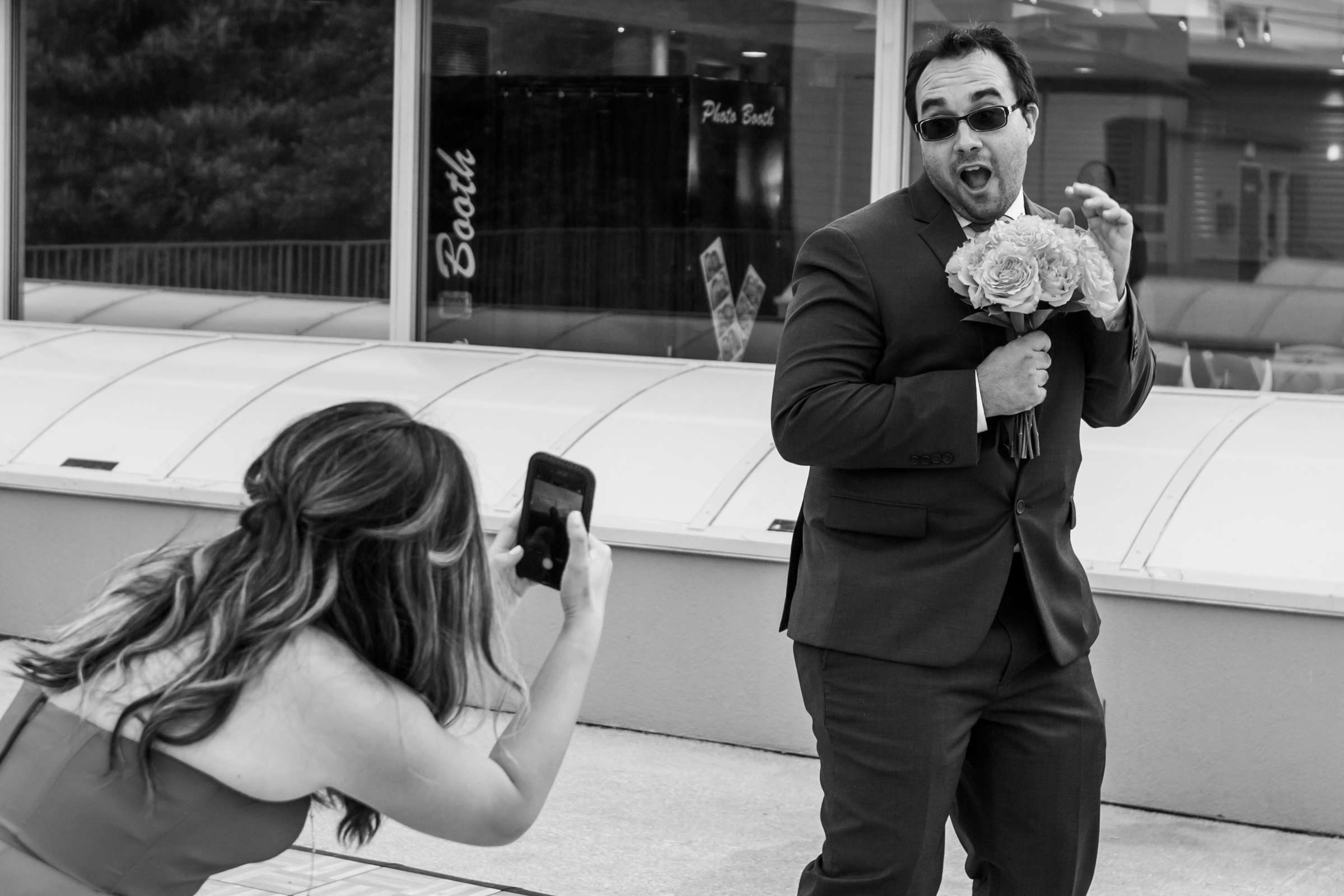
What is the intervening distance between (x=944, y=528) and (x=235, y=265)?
6.51 m

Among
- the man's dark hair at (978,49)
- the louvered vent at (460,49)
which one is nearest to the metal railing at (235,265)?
the louvered vent at (460,49)

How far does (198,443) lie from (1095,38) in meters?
3.90

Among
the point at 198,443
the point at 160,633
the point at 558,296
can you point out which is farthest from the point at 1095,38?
the point at 160,633

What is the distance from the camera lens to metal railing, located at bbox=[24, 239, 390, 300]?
829 cm

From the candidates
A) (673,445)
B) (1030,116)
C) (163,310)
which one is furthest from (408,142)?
(1030,116)

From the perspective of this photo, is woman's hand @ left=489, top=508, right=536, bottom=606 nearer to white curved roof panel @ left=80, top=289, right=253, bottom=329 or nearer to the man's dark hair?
the man's dark hair

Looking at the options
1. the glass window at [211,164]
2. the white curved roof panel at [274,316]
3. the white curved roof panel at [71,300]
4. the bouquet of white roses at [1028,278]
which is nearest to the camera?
the bouquet of white roses at [1028,278]

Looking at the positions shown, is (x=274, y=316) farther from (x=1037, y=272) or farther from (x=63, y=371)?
(x=1037, y=272)

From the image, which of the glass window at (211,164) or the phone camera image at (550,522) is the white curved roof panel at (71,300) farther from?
the phone camera image at (550,522)

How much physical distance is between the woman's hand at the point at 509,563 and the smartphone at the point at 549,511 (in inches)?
0.5

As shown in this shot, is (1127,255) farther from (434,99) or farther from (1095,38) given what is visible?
(434,99)

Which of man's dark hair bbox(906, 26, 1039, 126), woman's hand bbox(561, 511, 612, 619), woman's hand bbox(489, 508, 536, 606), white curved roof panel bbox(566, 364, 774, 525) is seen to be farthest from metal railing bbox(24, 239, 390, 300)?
woman's hand bbox(561, 511, 612, 619)

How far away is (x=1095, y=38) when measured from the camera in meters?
6.73

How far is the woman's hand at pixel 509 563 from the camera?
239 cm
